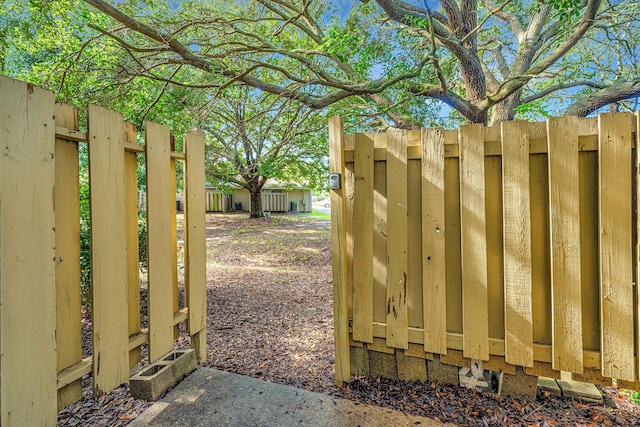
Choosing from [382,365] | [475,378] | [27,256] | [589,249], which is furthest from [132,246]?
[589,249]

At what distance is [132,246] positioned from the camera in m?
1.94

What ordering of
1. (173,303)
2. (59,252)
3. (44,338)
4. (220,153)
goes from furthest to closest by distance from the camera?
(220,153) → (173,303) → (59,252) → (44,338)

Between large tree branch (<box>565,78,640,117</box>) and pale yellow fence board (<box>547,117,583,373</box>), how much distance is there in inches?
187

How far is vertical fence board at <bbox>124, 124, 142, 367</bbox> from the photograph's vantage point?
1894 mm

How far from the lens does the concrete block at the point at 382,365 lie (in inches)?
85.6

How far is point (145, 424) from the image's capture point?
1684 mm

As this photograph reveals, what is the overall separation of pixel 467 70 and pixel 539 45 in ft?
6.14

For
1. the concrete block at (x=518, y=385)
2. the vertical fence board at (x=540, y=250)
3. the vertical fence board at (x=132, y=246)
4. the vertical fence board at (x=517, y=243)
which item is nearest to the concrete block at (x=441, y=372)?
the concrete block at (x=518, y=385)

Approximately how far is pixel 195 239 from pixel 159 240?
12.4 inches

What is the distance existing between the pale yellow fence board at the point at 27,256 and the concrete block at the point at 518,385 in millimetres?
2552

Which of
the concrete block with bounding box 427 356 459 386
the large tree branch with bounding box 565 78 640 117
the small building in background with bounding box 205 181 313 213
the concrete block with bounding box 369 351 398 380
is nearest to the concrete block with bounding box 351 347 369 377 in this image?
the concrete block with bounding box 369 351 398 380

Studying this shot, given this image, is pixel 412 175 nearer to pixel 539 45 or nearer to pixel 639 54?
pixel 539 45

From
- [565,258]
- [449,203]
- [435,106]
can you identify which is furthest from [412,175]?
[435,106]

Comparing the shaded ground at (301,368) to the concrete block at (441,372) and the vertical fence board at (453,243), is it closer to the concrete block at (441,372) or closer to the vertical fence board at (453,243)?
the concrete block at (441,372)
